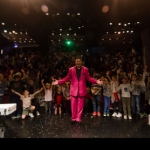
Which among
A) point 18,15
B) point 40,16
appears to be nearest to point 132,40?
point 40,16

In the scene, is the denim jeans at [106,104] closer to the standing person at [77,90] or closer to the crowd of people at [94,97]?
the crowd of people at [94,97]

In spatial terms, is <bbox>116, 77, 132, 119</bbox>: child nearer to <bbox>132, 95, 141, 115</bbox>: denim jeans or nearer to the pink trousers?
<bbox>132, 95, 141, 115</bbox>: denim jeans

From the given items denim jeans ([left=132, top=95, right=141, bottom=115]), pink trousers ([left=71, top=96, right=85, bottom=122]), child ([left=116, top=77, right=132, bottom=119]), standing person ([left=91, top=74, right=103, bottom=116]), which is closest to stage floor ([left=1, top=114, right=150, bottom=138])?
pink trousers ([left=71, top=96, right=85, bottom=122])

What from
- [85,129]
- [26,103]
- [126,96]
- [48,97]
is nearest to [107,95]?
[126,96]

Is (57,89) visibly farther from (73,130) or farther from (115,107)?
(73,130)

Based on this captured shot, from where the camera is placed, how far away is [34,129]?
17.6ft

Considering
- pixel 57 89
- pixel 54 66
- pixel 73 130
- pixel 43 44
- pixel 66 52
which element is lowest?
pixel 73 130

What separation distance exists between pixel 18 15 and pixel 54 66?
13.8 ft

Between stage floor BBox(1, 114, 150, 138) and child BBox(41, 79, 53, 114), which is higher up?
child BBox(41, 79, 53, 114)

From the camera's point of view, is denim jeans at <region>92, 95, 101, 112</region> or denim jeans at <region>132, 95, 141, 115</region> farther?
denim jeans at <region>92, 95, 101, 112</region>

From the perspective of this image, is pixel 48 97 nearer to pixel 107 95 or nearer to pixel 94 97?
pixel 94 97

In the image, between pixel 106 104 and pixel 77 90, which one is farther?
pixel 106 104

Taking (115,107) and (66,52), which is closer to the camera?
(115,107)

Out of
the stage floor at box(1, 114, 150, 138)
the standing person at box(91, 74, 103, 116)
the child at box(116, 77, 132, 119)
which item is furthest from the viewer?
the standing person at box(91, 74, 103, 116)
